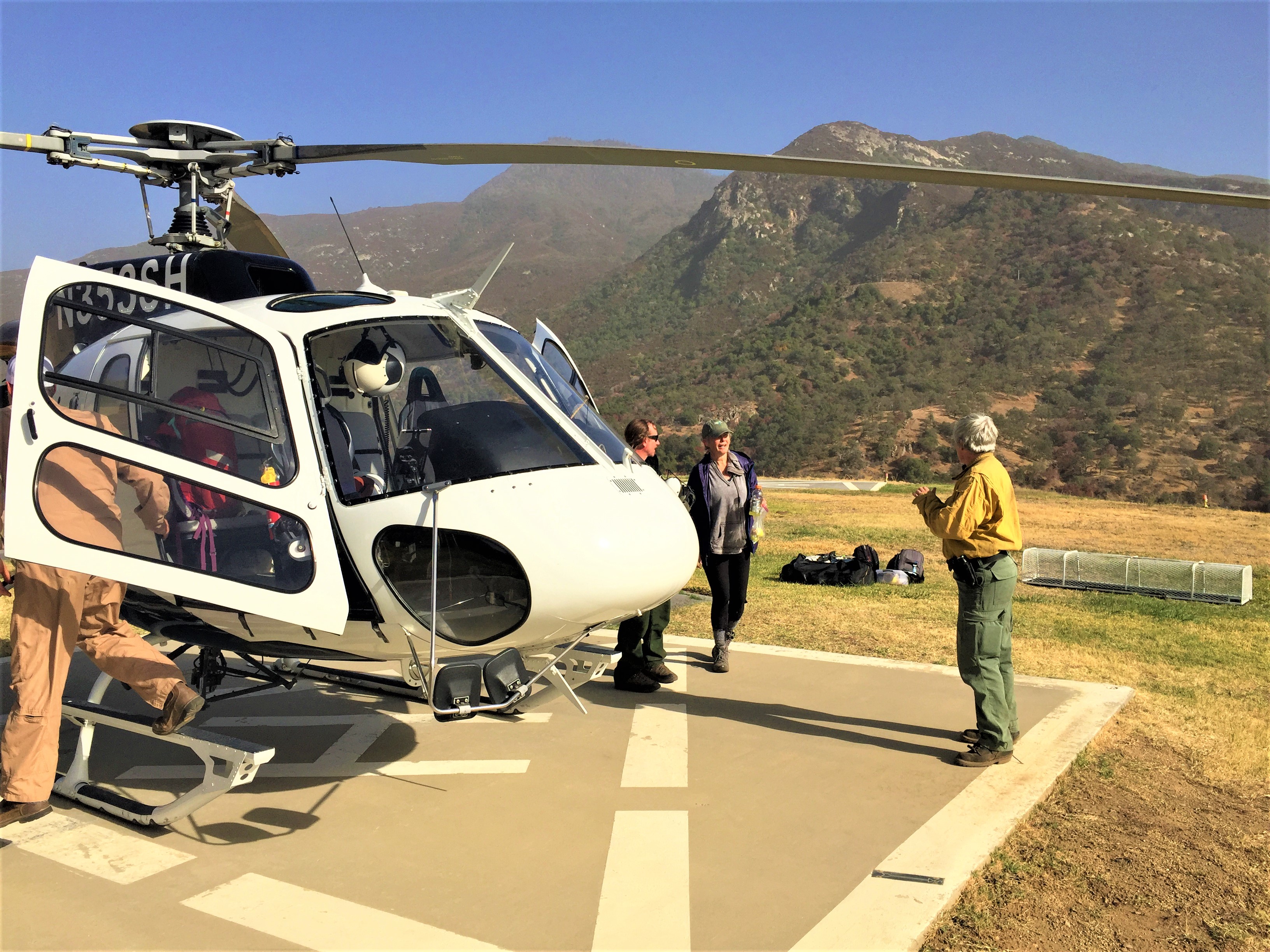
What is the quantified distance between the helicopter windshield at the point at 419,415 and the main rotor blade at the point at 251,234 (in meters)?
2.75

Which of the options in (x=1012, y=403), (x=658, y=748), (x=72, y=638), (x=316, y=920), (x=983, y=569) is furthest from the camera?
(x=1012, y=403)

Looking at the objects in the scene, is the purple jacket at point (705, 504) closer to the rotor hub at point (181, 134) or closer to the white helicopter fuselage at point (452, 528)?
the white helicopter fuselage at point (452, 528)

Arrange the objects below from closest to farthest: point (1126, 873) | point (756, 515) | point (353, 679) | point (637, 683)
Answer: point (1126, 873), point (353, 679), point (637, 683), point (756, 515)

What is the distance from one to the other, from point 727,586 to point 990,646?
7.28 feet

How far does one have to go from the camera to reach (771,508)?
24.5 metres

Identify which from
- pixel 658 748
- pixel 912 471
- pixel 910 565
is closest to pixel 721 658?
pixel 658 748

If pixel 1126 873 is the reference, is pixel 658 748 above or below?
below

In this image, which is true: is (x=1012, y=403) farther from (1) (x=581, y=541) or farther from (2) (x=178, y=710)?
(2) (x=178, y=710)

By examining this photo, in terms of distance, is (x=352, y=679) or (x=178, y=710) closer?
(x=178, y=710)

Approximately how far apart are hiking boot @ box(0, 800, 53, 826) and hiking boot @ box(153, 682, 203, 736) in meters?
0.63

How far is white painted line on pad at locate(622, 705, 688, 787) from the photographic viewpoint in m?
5.00

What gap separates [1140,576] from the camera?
423 inches

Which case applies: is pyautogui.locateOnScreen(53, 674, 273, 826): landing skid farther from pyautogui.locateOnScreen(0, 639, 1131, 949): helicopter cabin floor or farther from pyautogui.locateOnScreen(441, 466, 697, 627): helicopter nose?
pyautogui.locateOnScreen(441, 466, 697, 627): helicopter nose

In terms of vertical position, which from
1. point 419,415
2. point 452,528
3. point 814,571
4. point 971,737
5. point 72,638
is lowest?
point 814,571
